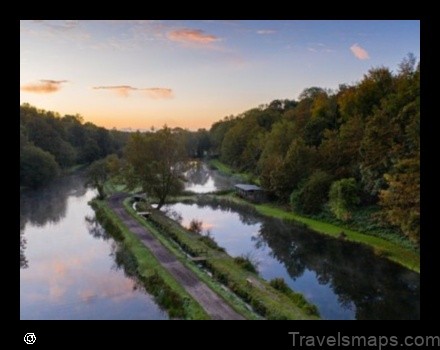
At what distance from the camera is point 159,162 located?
1917 cm

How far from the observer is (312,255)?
12734 mm

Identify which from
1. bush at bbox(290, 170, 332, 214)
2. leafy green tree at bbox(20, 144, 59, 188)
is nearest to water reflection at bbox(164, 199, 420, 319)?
bush at bbox(290, 170, 332, 214)

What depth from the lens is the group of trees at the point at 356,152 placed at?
10445 mm

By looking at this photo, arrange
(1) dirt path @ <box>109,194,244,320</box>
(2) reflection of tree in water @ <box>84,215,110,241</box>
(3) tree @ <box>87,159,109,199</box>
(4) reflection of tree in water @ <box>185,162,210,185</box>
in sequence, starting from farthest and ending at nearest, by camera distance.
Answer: (4) reflection of tree in water @ <box>185,162,210,185</box>
(3) tree @ <box>87,159,109,199</box>
(2) reflection of tree in water @ <box>84,215,110,241</box>
(1) dirt path @ <box>109,194,244,320</box>

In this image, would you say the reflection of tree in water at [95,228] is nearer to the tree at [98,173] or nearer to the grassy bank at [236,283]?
the grassy bank at [236,283]

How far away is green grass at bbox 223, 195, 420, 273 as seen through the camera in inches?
459

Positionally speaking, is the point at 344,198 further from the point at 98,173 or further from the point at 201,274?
the point at 98,173

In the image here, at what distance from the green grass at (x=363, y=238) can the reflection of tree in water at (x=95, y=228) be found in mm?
6769

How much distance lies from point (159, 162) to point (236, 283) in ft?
35.0

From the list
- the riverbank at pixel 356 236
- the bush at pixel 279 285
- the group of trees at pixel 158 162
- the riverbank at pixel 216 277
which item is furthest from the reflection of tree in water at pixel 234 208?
the bush at pixel 279 285

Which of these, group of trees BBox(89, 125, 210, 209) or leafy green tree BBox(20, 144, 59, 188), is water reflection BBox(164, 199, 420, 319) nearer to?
group of trees BBox(89, 125, 210, 209)

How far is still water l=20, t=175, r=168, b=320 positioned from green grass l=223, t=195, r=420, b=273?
6.76 meters

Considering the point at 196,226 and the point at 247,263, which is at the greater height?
the point at 196,226

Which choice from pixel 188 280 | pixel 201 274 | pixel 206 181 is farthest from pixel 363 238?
pixel 206 181
